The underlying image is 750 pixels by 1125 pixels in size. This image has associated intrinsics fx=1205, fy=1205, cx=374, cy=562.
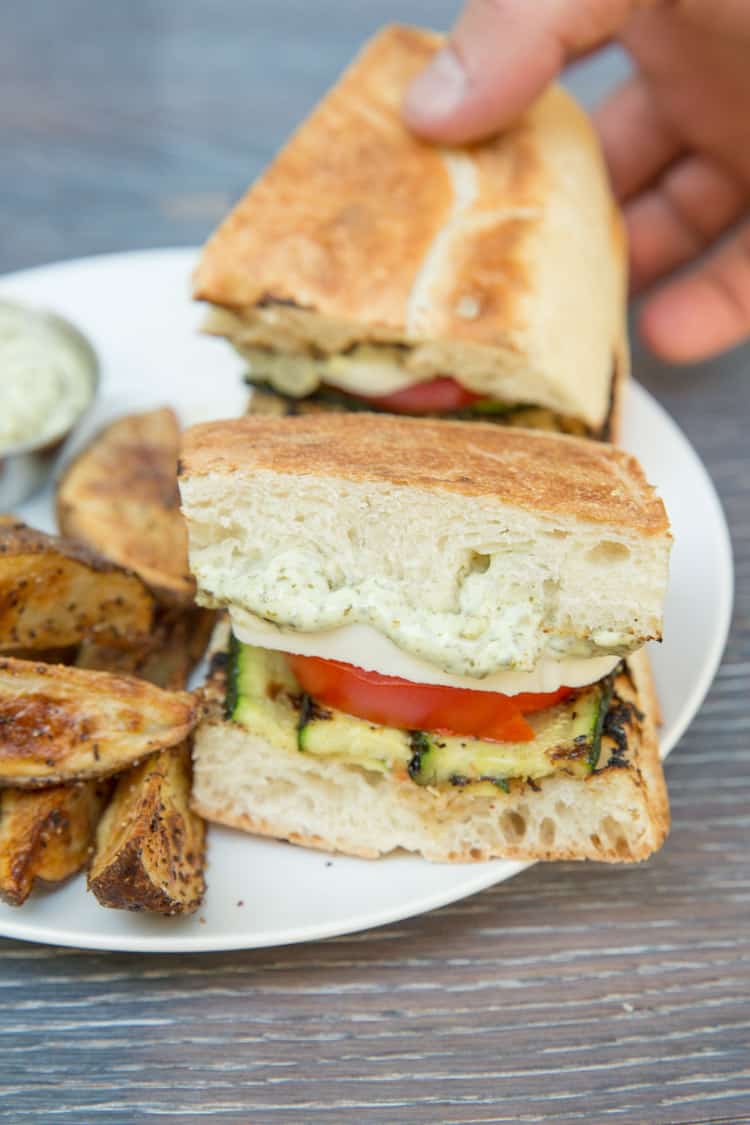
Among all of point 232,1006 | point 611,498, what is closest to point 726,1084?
point 232,1006

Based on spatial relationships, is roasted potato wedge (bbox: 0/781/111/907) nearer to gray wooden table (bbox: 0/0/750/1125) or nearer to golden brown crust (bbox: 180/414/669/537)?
gray wooden table (bbox: 0/0/750/1125)

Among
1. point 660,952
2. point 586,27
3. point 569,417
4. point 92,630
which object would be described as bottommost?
point 660,952

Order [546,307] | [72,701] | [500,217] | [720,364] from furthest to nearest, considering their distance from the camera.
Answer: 1. [720,364]
2. [500,217]
3. [546,307]
4. [72,701]

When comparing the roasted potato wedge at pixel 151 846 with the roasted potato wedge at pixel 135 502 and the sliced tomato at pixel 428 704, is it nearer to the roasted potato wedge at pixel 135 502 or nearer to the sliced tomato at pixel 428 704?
the sliced tomato at pixel 428 704

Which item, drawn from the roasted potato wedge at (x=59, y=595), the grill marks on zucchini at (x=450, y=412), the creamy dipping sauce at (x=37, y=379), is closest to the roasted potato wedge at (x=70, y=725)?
the roasted potato wedge at (x=59, y=595)

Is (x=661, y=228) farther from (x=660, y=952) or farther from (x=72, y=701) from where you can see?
(x=72, y=701)

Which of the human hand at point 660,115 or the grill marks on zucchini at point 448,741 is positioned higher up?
the human hand at point 660,115

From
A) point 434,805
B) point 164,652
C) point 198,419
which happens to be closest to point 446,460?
point 434,805
